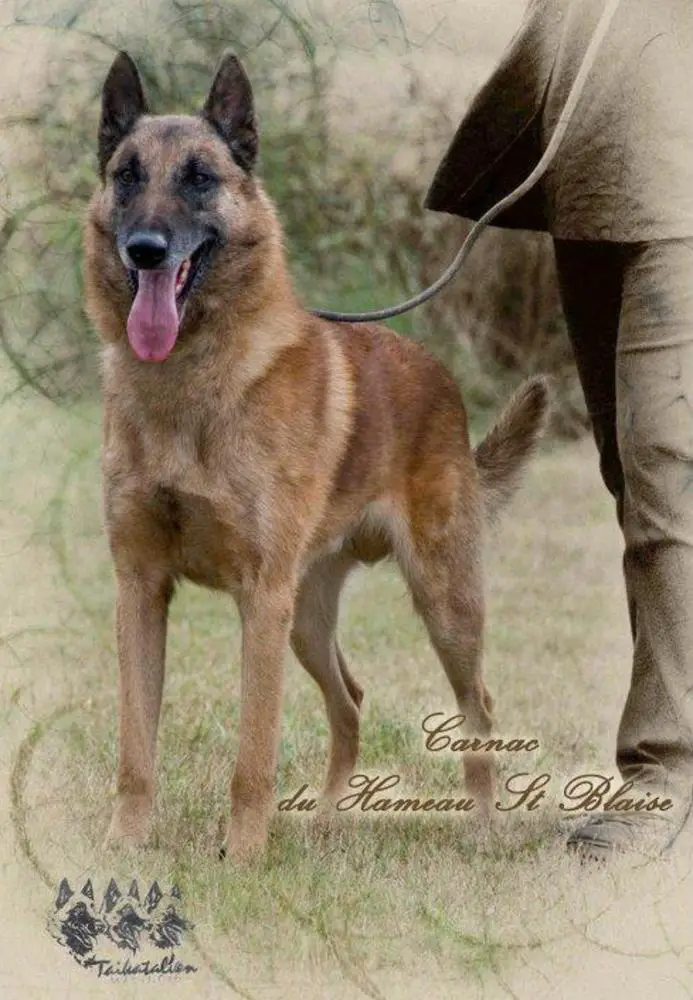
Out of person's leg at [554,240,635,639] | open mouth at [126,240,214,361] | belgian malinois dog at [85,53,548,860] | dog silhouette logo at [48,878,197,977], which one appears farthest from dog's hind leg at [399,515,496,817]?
dog silhouette logo at [48,878,197,977]

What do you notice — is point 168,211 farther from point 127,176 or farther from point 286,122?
point 286,122

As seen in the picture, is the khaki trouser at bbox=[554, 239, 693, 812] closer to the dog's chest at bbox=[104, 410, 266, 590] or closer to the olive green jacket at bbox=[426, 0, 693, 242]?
the olive green jacket at bbox=[426, 0, 693, 242]

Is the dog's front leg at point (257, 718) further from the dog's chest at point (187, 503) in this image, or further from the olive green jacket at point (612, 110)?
the olive green jacket at point (612, 110)

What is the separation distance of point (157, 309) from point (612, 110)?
1.34 m

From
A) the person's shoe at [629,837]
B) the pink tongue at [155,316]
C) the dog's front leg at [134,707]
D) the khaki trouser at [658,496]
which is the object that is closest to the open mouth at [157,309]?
the pink tongue at [155,316]

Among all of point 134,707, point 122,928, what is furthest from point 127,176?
point 122,928

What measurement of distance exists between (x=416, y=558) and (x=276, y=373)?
0.86 metres

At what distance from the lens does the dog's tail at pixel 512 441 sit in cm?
525

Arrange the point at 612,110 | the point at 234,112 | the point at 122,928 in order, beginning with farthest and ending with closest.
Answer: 1. the point at 234,112
2. the point at 612,110
3. the point at 122,928

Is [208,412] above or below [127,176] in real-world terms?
below

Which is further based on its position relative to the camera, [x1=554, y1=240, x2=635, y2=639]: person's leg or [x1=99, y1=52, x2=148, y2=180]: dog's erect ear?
[x1=554, y1=240, x2=635, y2=639]: person's leg

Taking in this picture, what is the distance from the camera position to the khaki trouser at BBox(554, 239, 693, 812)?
4.18m

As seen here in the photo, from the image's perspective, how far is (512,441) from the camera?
17.3ft

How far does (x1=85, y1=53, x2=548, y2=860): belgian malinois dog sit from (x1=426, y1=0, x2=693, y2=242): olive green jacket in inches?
31.7
